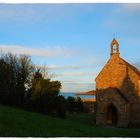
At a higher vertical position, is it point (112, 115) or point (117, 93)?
point (117, 93)

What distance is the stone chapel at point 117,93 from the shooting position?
22.0 m

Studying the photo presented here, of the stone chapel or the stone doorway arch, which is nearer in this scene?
the stone chapel

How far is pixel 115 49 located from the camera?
2153cm

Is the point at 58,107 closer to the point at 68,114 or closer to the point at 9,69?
the point at 68,114

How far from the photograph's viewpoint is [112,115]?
74.7 feet

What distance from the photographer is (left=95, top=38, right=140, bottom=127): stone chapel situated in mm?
21984

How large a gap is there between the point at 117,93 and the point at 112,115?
159cm

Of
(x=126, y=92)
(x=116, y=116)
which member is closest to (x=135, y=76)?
(x=126, y=92)

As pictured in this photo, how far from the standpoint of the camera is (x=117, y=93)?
22.0m

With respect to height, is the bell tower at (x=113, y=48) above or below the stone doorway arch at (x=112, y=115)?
above

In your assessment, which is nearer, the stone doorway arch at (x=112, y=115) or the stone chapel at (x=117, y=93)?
the stone chapel at (x=117, y=93)

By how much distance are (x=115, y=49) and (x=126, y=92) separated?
9.29 ft

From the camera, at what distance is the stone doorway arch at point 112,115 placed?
22.4 m

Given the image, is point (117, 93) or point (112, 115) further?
point (112, 115)
